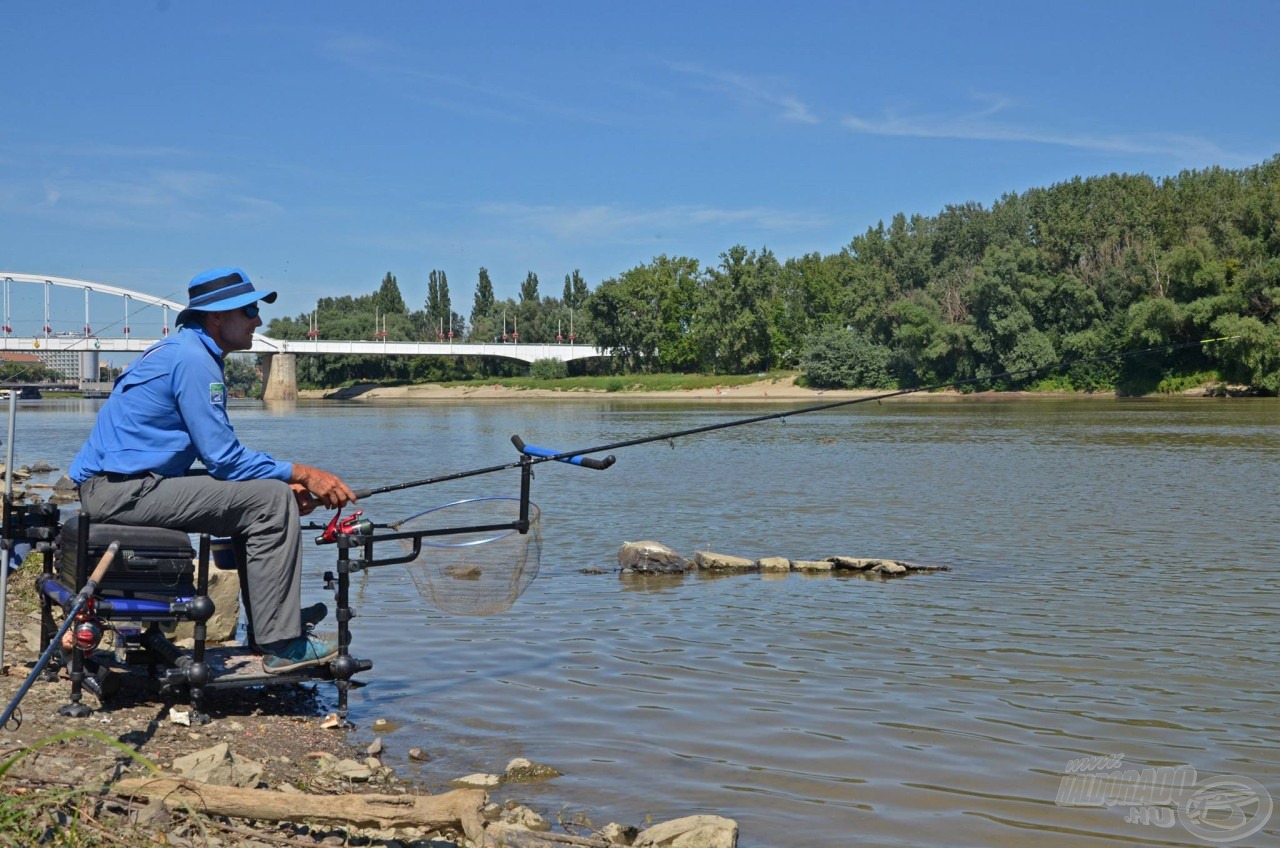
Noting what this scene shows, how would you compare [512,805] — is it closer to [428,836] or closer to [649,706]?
[428,836]

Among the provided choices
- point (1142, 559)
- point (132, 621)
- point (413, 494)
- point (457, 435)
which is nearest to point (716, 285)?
point (457, 435)

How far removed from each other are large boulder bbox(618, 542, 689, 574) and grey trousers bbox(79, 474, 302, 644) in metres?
6.52

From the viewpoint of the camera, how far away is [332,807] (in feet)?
14.2

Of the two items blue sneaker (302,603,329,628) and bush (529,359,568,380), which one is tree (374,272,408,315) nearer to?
bush (529,359,568,380)

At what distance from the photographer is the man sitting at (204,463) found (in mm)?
5566

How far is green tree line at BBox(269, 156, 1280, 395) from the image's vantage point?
63875 mm

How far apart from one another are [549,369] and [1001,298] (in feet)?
182

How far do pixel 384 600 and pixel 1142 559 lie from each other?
764cm

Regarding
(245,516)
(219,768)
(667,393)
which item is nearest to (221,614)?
(245,516)

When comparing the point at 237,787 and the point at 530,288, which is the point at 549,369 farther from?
the point at 237,787

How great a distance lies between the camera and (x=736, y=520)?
17.1 metres

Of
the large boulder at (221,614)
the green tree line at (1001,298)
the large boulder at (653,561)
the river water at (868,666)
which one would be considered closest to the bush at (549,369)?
the green tree line at (1001,298)

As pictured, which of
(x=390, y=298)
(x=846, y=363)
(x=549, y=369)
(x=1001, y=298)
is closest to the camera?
(x=1001, y=298)

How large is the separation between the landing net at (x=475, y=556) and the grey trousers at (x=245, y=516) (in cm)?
99
